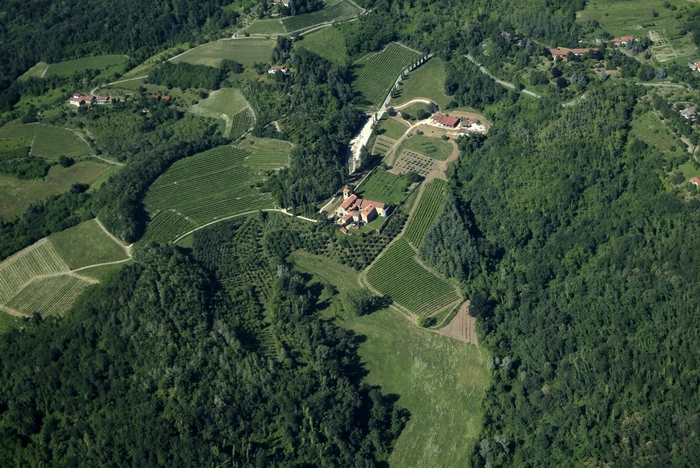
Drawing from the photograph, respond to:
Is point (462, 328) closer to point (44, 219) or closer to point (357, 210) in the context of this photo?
point (357, 210)

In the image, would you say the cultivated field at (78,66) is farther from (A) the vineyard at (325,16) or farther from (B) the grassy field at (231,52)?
(A) the vineyard at (325,16)

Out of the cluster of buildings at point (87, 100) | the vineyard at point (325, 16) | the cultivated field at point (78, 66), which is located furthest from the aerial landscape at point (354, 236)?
the cluster of buildings at point (87, 100)

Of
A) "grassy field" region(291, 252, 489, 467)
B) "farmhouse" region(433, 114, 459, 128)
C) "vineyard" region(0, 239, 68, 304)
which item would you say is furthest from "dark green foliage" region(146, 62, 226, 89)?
"grassy field" region(291, 252, 489, 467)

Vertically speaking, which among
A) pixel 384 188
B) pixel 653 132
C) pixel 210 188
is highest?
pixel 653 132

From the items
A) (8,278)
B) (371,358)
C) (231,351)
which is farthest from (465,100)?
(8,278)

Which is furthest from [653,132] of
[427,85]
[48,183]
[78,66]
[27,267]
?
[78,66]

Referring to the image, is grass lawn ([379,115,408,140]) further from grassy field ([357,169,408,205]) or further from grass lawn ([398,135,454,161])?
grassy field ([357,169,408,205])

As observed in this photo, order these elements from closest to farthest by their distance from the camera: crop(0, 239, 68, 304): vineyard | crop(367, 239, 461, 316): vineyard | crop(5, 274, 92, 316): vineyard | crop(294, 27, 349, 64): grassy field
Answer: crop(5, 274, 92, 316): vineyard, crop(0, 239, 68, 304): vineyard, crop(367, 239, 461, 316): vineyard, crop(294, 27, 349, 64): grassy field
